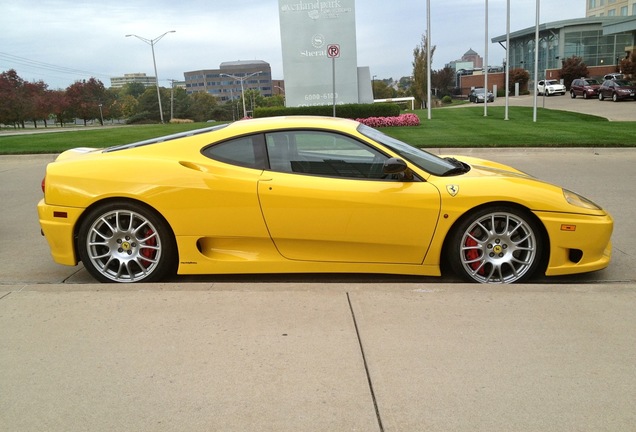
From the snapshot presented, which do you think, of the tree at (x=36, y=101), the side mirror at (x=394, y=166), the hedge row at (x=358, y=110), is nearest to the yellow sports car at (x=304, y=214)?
the side mirror at (x=394, y=166)

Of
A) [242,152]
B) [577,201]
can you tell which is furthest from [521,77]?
[242,152]

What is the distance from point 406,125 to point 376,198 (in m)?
17.7

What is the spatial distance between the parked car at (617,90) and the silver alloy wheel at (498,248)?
3824 cm

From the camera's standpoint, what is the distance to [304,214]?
4238 mm

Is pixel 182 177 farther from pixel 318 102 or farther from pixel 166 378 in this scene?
pixel 318 102

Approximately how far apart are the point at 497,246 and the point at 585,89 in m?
44.7

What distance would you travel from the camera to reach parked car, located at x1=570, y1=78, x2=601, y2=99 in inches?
1657

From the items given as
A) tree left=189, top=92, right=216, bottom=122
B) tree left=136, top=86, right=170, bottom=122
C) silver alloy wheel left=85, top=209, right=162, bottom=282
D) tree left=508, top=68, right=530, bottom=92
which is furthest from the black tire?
tree left=189, top=92, right=216, bottom=122

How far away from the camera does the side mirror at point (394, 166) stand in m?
4.14

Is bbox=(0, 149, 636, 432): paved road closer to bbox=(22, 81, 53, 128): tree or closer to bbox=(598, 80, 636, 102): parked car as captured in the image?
bbox=(598, 80, 636, 102): parked car

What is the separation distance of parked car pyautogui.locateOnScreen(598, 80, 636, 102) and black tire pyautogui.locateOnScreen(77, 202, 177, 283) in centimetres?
3973

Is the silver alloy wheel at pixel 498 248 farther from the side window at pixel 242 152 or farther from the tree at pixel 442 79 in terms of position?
the tree at pixel 442 79

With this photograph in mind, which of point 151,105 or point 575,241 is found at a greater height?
point 151,105

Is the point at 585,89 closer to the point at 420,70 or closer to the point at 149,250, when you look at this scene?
the point at 420,70
